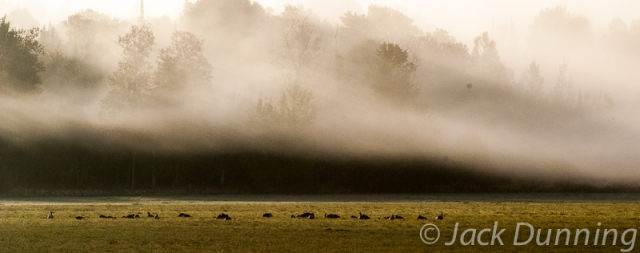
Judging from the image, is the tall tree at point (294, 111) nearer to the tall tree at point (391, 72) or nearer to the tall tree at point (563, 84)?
the tall tree at point (391, 72)

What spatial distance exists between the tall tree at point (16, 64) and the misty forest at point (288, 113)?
5.9 inches

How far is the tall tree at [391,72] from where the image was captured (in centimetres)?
6856

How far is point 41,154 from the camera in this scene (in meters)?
65.1

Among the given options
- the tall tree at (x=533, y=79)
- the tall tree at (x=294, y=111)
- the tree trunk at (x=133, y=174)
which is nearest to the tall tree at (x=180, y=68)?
the tree trunk at (x=133, y=174)

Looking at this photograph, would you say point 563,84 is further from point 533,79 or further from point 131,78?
point 131,78

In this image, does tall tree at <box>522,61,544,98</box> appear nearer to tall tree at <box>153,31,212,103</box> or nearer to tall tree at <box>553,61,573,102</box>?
tall tree at <box>553,61,573,102</box>

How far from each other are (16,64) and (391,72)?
133ft

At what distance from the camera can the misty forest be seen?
64.6 m

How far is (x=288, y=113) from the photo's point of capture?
219 ft

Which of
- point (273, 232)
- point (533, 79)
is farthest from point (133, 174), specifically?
point (533, 79)

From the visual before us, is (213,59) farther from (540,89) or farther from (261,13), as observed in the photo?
(540,89)

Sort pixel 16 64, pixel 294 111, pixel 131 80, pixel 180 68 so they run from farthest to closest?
pixel 294 111
pixel 180 68
pixel 131 80
pixel 16 64

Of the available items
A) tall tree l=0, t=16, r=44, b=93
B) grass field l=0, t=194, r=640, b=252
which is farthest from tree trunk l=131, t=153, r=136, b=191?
grass field l=0, t=194, r=640, b=252

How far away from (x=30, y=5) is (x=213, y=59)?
179 ft
